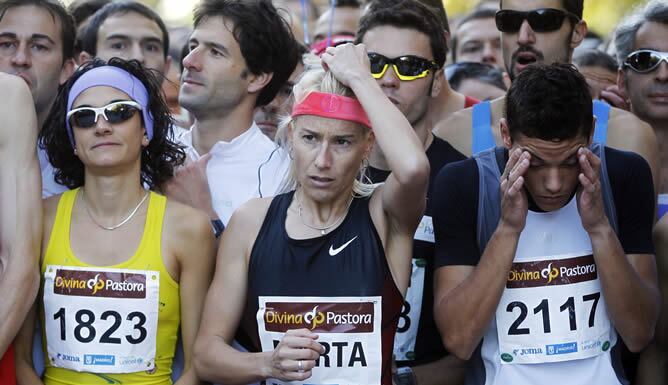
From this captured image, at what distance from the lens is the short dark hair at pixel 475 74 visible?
752cm

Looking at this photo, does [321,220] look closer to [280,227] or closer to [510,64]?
[280,227]

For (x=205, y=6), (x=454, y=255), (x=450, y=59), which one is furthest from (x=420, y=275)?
(x=450, y=59)

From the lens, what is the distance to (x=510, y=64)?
5.40 m

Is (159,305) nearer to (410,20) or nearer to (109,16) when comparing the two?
(410,20)

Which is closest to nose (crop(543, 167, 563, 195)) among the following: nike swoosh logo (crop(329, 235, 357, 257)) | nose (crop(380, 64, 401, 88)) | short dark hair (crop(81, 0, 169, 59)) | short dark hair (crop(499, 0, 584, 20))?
nike swoosh logo (crop(329, 235, 357, 257))

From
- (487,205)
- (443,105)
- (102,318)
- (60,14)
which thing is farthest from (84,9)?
(487,205)

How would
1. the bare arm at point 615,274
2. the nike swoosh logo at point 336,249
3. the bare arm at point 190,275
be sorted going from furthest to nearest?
the bare arm at point 190,275, the nike swoosh logo at point 336,249, the bare arm at point 615,274

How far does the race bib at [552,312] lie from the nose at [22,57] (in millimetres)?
2754

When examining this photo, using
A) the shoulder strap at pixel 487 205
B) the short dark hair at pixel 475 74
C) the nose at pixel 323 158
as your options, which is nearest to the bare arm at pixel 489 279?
the shoulder strap at pixel 487 205

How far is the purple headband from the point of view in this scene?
457 centimetres

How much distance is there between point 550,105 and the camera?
3998 millimetres

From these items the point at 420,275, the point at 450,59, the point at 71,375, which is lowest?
the point at 71,375

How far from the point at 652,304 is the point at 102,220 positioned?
2.31 meters

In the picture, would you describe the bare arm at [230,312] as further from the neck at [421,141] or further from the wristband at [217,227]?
the neck at [421,141]
